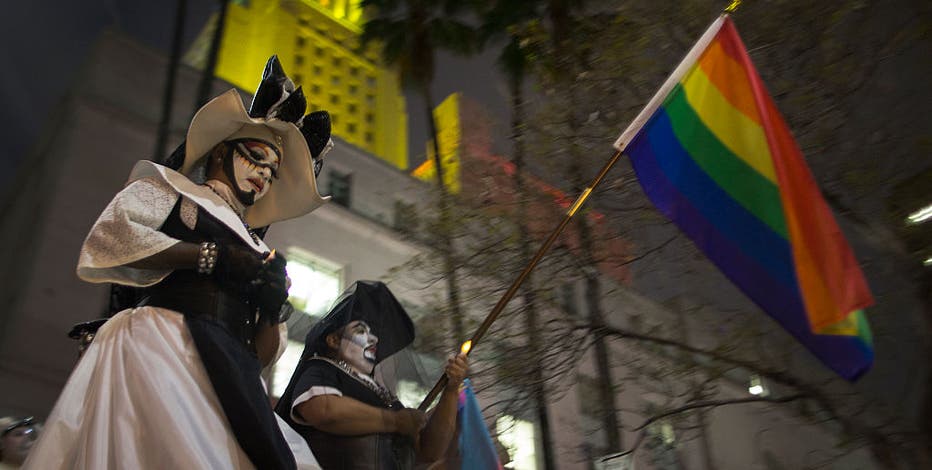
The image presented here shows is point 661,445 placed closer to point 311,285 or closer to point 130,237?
point 311,285

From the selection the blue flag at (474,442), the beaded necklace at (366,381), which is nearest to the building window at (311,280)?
the blue flag at (474,442)

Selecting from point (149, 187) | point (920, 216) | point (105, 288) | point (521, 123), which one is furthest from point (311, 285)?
point (149, 187)

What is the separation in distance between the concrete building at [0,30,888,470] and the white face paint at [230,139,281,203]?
187 inches

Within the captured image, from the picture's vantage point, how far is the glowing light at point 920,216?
22.6 feet

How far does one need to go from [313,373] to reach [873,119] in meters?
5.99

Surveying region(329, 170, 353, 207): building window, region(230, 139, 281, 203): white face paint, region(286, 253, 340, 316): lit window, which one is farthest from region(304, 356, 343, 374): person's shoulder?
region(329, 170, 353, 207): building window

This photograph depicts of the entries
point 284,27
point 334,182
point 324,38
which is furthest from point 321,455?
point 324,38

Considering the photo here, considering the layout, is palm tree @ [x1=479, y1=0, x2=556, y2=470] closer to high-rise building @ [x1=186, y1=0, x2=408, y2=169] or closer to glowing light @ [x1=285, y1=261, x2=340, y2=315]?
glowing light @ [x1=285, y1=261, x2=340, y2=315]

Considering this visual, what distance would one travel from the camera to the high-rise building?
2262 centimetres

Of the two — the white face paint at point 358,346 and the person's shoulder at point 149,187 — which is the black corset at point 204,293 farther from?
the white face paint at point 358,346

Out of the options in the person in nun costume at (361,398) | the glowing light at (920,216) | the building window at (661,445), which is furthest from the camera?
the building window at (661,445)

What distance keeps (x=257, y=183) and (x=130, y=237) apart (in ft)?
1.94

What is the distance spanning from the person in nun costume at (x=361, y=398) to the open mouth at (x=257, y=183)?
847 millimetres

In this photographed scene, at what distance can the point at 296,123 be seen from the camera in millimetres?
3314
